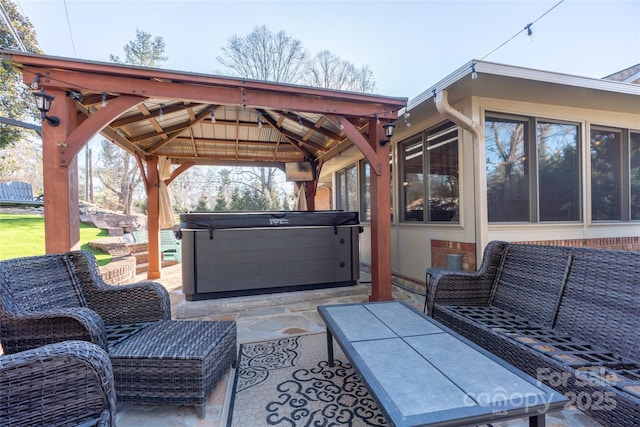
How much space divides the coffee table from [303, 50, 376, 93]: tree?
1367 centimetres

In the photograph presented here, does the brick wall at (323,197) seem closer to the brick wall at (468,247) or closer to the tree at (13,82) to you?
the brick wall at (468,247)

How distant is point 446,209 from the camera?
161 inches

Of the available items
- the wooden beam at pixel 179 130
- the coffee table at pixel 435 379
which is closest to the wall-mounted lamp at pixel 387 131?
the coffee table at pixel 435 379

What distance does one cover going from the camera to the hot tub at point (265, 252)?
155 inches

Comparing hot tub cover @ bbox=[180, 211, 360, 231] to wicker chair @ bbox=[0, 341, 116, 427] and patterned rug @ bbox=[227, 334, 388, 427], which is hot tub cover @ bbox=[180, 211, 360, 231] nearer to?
patterned rug @ bbox=[227, 334, 388, 427]

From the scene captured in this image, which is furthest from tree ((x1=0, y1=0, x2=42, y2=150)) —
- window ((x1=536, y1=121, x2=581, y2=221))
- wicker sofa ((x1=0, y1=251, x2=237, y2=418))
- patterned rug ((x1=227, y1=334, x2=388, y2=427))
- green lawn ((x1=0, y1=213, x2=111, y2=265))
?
window ((x1=536, y1=121, x2=581, y2=221))

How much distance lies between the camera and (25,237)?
8.08 metres

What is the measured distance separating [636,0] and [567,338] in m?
4.96

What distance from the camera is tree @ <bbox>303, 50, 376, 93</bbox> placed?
539 inches

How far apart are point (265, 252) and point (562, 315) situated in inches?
132

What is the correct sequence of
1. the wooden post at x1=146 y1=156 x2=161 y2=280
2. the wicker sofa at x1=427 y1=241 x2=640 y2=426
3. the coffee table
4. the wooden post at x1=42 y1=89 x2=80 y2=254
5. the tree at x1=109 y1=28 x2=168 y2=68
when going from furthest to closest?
the tree at x1=109 y1=28 x2=168 y2=68 < the wooden post at x1=146 y1=156 x2=161 y2=280 < the wooden post at x1=42 y1=89 x2=80 y2=254 < the wicker sofa at x1=427 y1=241 x2=640 y2=426 < the coffee table

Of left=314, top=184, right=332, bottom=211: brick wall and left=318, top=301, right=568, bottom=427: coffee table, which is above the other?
left=314, top=184, right=332, bottom=211: brick wall

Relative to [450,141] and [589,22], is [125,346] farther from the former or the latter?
[589,22]

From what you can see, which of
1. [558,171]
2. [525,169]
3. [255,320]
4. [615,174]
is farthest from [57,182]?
[615,174]
